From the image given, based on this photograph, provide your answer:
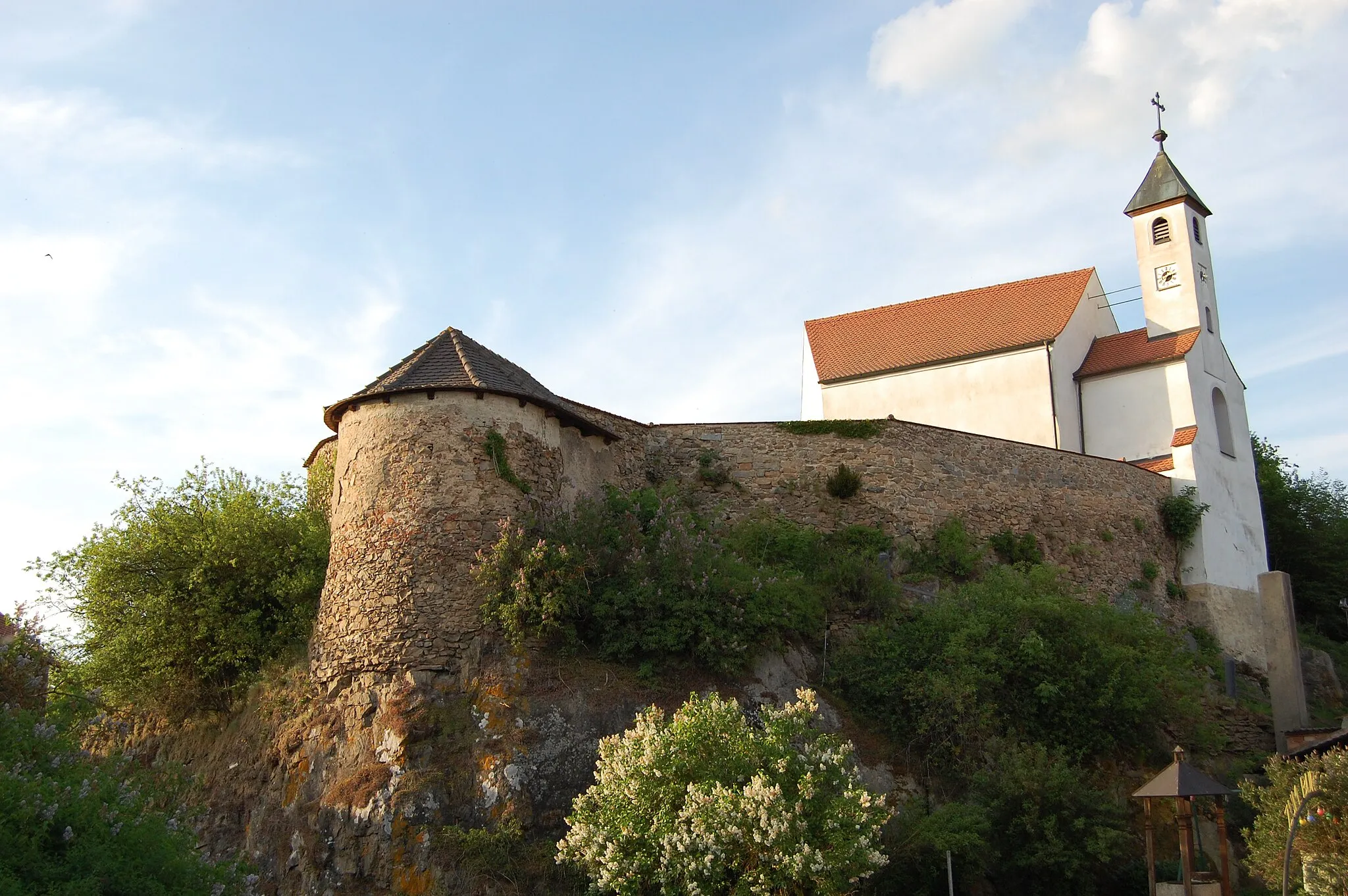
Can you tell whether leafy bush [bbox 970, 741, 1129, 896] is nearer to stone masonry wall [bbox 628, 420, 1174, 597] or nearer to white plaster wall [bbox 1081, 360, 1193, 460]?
stone masonry wall [bbox 628, 420, 1174, 597]

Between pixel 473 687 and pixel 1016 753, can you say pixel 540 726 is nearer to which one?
pixel 473 687

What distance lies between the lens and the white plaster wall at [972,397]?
98.0 ft

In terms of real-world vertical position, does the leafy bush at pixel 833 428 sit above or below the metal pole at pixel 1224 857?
above

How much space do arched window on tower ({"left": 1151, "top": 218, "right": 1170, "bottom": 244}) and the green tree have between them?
312 inches

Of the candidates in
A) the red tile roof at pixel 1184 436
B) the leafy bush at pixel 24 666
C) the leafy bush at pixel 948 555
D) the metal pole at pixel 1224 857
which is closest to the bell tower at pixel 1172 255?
the red tile roof at pixel 1184 436

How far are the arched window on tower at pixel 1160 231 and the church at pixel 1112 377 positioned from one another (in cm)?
3

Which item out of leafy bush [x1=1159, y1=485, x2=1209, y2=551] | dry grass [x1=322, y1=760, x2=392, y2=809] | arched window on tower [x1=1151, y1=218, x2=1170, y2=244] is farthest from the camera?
arched window on tower [x1=1151, y1=218, x2=1170, y2=244]

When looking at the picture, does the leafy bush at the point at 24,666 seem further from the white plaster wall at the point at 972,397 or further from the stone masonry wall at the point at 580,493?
the white plaster wall at the point at 972,397

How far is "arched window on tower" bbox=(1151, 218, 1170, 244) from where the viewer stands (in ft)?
106

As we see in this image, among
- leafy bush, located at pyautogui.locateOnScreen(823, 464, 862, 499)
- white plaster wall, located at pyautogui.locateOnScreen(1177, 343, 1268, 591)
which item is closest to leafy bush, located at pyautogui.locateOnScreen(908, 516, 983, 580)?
leafy bush, located at pyautogui.locateOnScreen(823, 464, 862, 499)

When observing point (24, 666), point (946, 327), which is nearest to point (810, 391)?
point (946, 327)

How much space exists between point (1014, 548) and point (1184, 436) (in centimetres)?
676

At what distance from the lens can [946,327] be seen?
32406 mm

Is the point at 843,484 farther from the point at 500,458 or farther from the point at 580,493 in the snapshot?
the point at 500,458
